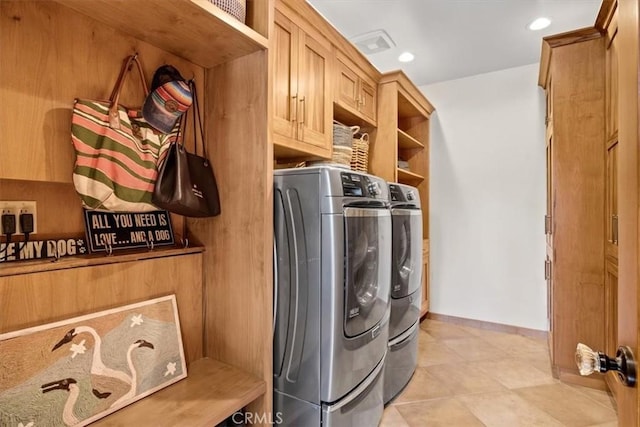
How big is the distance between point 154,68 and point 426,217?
124 inches

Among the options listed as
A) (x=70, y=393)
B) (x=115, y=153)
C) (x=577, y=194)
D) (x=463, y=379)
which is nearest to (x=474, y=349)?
(x=463, y=379)

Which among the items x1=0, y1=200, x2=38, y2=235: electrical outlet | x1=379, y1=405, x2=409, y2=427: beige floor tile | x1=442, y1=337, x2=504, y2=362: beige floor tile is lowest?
x1=379, y1=405, x2=409, y2=427: beige floor tile

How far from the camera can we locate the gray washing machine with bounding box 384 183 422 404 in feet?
7.04

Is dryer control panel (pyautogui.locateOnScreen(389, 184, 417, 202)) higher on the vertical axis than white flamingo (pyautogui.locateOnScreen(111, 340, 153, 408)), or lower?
higher

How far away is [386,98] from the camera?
117 inches

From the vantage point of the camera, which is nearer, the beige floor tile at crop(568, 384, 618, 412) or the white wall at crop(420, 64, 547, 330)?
the beige floor tile at crop(568, 384, 618, 412)

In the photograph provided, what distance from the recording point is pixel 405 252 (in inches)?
89.7

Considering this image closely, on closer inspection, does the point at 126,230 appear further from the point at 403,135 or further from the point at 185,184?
the point at 403,135

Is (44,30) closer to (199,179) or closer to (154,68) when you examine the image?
(154,68)

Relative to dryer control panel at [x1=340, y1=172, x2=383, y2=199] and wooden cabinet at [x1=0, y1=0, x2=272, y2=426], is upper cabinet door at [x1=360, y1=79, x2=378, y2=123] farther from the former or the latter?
wooden cabinet at [x1=0, y1=0, x2=272, y2=426]

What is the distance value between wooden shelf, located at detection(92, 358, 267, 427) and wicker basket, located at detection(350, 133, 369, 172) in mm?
1777

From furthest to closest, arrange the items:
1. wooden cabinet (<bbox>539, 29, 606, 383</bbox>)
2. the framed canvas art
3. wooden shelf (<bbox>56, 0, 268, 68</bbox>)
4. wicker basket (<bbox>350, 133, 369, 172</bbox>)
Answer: wicker basket (<bbox>350, 133, 369, 172</bbox>)
wooden cabinet (<bbox>539, 29, 606, 383</bbox>)
wooden shelf (<bbox>56, 0, 268, 68</bbox>)
the framed canvas art

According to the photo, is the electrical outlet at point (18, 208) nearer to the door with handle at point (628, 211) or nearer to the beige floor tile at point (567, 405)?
the door with handle at point (628, 211)

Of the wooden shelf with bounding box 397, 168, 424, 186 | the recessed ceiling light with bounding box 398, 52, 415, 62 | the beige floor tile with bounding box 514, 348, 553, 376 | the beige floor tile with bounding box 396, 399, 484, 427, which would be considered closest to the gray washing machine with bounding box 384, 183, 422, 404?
the beige floor tile with bounding box 396, 399, 484, 427
